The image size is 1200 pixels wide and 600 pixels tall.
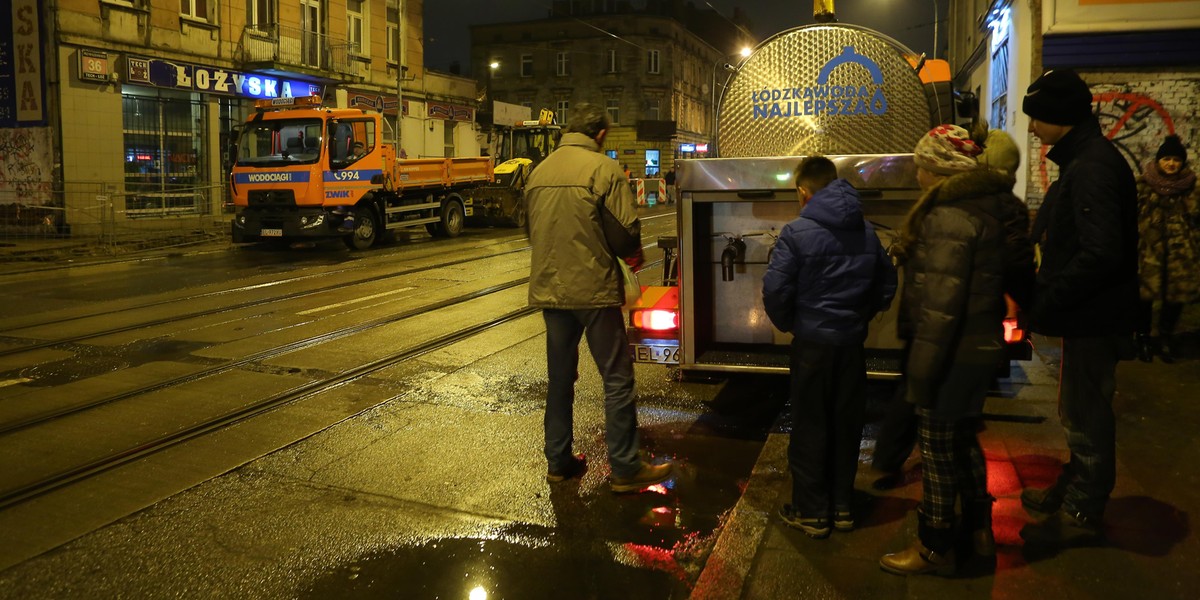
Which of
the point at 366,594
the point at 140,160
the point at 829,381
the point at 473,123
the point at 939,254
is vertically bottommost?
the point at 366,594

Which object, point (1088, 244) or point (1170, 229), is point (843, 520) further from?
point (1170, 229)

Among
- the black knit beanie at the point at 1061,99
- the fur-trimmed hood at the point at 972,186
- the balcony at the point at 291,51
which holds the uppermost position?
the balcony at the point at 291,51

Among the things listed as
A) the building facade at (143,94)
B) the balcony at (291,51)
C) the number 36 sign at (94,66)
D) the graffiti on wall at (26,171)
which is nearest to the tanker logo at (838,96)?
the building facade at (143,94)

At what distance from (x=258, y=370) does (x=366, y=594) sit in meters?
4.40

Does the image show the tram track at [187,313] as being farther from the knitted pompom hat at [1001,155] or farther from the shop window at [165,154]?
the shop window at [165,154]

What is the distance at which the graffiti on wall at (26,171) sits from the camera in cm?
2142

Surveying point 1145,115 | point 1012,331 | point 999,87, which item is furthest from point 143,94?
point 1012,331

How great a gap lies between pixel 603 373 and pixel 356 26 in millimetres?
30388

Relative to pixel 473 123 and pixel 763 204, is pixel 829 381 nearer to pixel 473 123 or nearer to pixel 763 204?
pixel 763 204

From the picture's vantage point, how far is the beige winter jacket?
15.1 feet

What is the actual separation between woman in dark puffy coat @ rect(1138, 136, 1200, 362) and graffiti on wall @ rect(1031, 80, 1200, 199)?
3769 millimetres

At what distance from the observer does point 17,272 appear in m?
14.9

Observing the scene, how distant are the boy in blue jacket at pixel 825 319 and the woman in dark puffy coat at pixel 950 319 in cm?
27

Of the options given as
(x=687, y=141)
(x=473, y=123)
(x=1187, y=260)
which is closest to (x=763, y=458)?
(x=1187, y=260)
